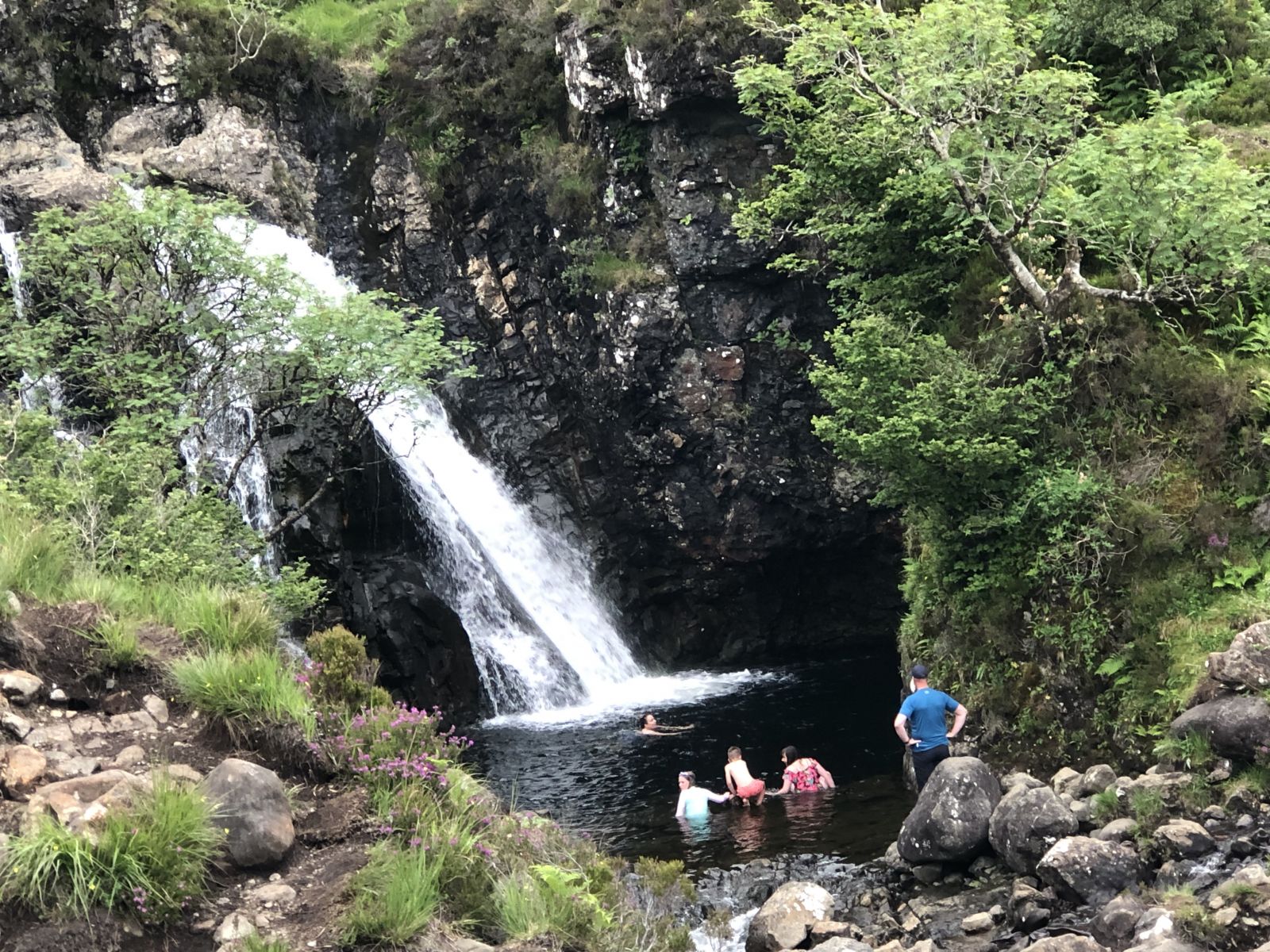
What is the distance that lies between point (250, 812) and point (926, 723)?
285 inches

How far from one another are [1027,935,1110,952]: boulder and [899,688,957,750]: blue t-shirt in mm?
3508

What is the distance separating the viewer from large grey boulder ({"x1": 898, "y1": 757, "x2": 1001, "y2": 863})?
371 inches

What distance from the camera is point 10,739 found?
634cm

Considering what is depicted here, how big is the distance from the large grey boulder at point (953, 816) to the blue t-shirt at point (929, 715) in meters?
0.94

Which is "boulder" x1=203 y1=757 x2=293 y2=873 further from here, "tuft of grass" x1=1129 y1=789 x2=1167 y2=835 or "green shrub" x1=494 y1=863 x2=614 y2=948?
"tuft of grass" x1=1129 y1=789 x2=1167 y2=835

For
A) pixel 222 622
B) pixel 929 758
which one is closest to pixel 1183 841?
pixel 929 758

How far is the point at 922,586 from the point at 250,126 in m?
18.5

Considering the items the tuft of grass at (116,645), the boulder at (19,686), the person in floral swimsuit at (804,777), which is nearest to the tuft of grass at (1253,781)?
the person in floral swimsuit at (804,777)

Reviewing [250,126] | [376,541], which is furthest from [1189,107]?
[250,126]

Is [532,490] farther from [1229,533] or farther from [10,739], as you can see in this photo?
[10,739]

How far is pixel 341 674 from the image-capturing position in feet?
26.5

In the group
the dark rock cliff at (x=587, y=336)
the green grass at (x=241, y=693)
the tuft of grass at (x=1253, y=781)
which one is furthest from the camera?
the dark rock cliff at (x=587, y=336)

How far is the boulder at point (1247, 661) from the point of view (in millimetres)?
8812

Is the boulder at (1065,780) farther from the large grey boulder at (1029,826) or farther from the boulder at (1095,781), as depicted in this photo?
the large grey boulder at (1029,826)
